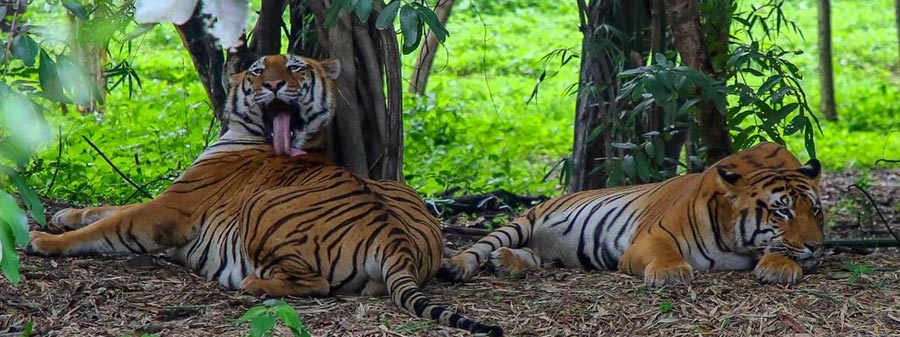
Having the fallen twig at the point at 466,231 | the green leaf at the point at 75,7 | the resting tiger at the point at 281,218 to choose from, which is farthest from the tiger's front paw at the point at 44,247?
the fallen twig at the point at 466,231

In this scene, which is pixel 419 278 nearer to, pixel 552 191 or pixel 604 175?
pixel 604 175

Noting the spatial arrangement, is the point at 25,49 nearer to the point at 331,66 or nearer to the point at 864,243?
the point at 331,66

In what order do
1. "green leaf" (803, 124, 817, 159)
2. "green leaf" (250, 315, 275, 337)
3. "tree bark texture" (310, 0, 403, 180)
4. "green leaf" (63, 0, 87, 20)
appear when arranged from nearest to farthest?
"green leaf" (63, 0, 87, 20)
"green leaf" (250, 315, 275, 337)
"green leaf" (803, 124, 817, 159)
"tree bark texture" (310, 0, 403, 180)

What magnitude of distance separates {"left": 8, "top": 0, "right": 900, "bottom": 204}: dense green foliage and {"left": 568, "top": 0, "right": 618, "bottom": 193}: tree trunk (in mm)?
199

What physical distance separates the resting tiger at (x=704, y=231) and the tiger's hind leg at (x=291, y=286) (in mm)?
580

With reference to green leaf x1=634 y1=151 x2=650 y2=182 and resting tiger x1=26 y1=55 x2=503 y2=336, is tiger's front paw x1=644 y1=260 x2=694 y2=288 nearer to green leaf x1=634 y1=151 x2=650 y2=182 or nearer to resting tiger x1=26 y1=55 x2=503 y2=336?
resting tiger x1=26 y1=55 x2=503 y2=336

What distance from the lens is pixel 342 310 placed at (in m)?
3.86

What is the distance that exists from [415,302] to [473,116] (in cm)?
662

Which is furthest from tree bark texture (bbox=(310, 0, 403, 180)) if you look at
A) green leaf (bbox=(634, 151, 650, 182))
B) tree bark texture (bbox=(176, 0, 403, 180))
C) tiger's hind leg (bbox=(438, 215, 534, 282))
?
green leaf (bbox=(634, 151, 650, 182))

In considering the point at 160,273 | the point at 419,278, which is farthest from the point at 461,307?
the point at 160,273

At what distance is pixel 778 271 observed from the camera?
4199mm

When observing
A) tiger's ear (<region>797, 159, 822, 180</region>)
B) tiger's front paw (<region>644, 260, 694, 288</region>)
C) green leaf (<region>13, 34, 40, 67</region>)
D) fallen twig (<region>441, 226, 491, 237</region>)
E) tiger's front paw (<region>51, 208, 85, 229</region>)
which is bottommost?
fallen twig (<region>441, 226, 491, 237</region>)

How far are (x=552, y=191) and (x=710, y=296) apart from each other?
4.01 meters

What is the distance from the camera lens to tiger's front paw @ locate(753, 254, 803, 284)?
4.20 meters
